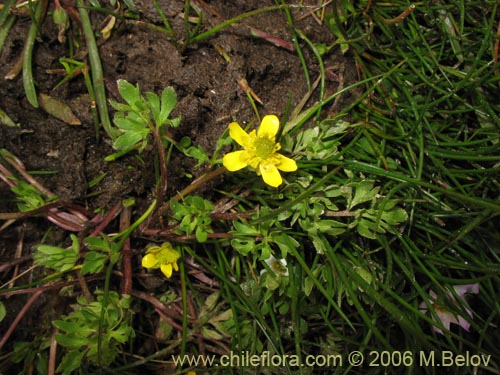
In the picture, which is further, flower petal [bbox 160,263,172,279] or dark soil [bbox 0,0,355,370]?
dark soil [bbox 0,0,355,370]

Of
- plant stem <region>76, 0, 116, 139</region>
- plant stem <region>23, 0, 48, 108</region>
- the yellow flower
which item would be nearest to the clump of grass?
the yellow flower

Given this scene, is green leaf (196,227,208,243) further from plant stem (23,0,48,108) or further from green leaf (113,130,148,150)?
plant stem (23,0,48,108)

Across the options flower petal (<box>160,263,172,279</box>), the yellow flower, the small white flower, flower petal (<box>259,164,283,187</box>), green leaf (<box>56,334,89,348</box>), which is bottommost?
the small white flower

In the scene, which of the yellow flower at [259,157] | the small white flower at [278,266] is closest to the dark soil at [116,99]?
the yellow flower at [259,157]

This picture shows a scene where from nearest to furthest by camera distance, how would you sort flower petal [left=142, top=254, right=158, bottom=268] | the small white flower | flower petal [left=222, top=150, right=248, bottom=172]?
flower petal [left=222, top=150, right=248, bottom=172] → flower petal [left=142, top=254, right=158, bottom=268] → the small white flower

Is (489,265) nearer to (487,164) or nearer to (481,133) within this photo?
(487,164)

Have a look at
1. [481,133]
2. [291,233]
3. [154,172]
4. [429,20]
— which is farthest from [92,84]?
[481,133]

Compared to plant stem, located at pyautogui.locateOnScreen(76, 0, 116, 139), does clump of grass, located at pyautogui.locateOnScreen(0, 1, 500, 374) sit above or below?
below

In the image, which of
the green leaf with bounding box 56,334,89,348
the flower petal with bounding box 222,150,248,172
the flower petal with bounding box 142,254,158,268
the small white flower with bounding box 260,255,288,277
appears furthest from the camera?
the small white flower with bounding box 260,255,288,277
